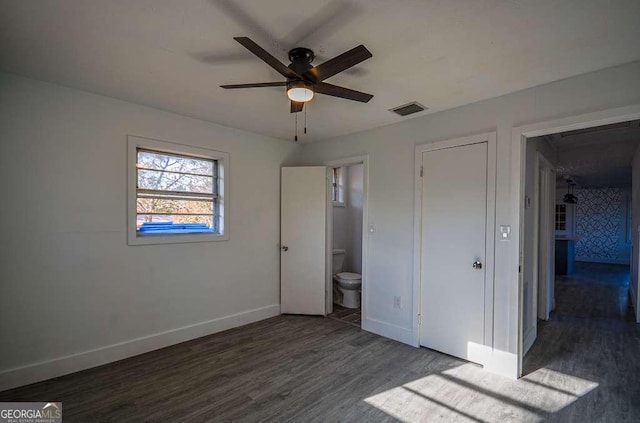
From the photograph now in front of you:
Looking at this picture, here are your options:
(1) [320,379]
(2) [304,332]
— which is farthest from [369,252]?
(1) [320,379]

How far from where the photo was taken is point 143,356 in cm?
293

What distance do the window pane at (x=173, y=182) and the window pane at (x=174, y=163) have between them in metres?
0.06

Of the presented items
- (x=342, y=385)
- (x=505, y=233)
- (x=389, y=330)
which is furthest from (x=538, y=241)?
(x=342, y=385)

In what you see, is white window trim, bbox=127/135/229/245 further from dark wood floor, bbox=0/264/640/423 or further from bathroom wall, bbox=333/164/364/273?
bathroom wall, bbox=333/164/364/273

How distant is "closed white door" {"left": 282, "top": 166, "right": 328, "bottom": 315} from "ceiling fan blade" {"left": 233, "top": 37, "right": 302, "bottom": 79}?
2.25 metres

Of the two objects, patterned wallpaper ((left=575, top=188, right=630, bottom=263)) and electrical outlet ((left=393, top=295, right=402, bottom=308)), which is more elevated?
patterned wallpaper ((left=575, top=188, right=630, bottom=263))

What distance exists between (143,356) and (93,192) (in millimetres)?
1606

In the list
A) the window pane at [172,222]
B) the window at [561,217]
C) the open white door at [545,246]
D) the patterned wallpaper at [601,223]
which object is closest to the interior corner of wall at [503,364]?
the open white door at [545,246]

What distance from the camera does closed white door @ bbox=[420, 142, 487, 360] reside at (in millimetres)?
2789

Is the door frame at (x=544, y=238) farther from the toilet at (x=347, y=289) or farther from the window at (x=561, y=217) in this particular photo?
the window at (x=561, y=217)

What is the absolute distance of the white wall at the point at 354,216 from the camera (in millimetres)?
5391

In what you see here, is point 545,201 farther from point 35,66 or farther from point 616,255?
point 616,255

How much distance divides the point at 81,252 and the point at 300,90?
2.35 meters

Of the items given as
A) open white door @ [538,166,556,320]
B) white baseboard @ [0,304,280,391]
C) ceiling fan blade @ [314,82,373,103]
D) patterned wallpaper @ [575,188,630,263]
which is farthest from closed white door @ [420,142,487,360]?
patterned wallpaper @ [575,188,630,263]
